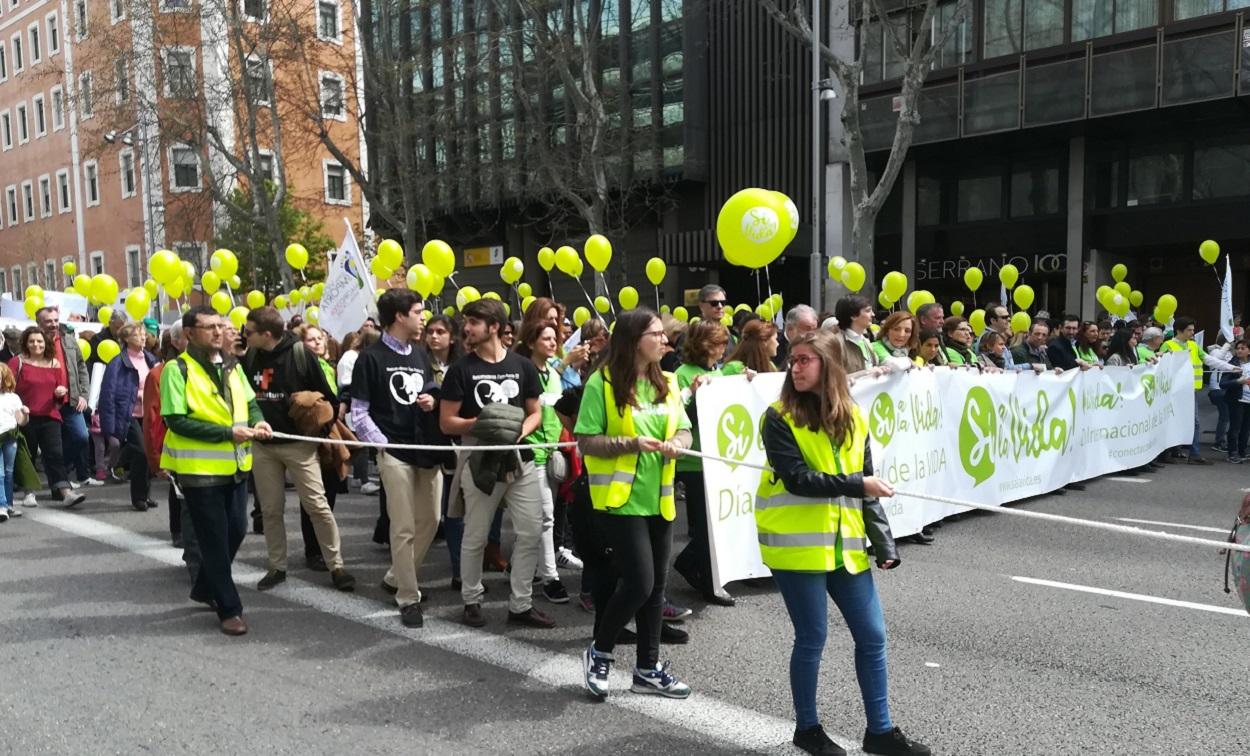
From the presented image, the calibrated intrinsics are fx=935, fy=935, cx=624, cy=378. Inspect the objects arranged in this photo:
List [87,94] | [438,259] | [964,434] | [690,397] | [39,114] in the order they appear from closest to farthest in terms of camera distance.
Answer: [690,397] → [964,434] → [438,259] → [87,94] → [39,114]

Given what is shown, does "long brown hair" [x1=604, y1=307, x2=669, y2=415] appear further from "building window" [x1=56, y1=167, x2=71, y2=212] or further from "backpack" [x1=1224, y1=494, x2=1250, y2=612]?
"building window" [x1=56, y1=167, x2=71, y2=212]

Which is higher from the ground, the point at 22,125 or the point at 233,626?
the point at 22,125

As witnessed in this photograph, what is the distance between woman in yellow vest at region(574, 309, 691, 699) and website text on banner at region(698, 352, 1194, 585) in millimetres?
1448

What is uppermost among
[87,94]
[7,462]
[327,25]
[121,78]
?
[327,25]

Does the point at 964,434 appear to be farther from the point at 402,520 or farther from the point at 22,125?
the point at 22,125

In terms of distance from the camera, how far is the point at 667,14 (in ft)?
89.2

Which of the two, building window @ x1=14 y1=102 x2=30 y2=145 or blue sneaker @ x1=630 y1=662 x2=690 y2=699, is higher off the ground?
building window @ x1=14 y1=102 x2=30 y2=145

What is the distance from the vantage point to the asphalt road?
11.9 ft

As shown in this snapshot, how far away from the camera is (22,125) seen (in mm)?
50656

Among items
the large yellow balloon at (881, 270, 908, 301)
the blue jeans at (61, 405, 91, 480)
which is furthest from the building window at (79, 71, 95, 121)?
the large yellow balloon at (881, 270, 908, 301)

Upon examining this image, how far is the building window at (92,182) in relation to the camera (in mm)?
44469

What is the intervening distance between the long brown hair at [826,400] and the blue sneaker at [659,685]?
54.8 inches

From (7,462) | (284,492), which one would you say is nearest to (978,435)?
(284,492)

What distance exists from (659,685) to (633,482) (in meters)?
0.90
